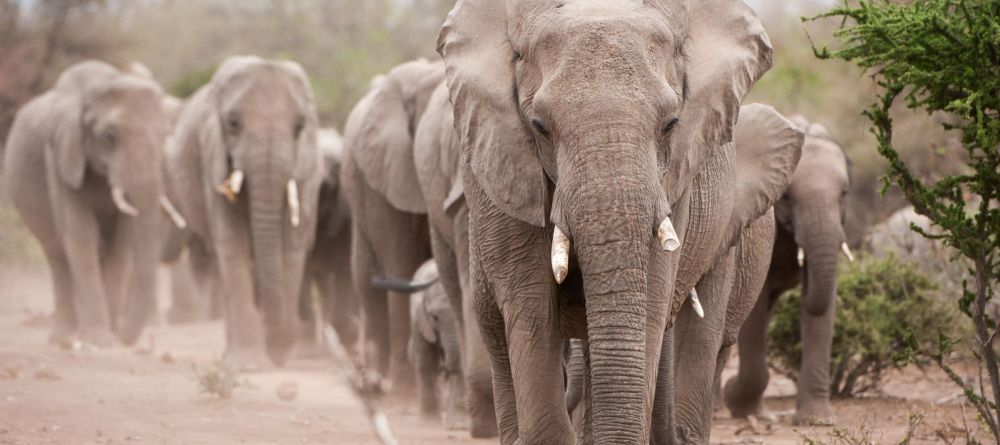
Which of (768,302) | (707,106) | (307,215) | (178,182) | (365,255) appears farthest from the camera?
(178,182)

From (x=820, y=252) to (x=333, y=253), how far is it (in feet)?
21.4

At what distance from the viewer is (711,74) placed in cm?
584

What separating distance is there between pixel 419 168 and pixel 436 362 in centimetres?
147

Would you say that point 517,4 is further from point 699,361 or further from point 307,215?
point 307,215

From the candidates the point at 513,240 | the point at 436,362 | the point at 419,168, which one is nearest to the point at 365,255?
the point at 436,362

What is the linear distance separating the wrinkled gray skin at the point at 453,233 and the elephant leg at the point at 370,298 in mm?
2581

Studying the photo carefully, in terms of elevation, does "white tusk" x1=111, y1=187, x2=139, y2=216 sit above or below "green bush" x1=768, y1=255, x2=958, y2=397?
above

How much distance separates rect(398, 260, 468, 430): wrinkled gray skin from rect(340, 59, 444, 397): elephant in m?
0.39

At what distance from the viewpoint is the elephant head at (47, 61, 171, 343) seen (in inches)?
554

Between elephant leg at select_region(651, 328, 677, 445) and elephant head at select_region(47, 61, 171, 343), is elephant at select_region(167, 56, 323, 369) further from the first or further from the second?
elephant leg at select_region(651, 328, 677, 445)

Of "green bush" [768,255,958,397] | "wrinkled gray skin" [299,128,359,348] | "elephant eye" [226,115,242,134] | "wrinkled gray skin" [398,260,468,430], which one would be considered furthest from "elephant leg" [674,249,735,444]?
"wrinkled gray skin" [299,128,359,348]

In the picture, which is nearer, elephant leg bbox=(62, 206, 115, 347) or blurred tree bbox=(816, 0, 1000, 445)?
blurred tree bbox=(816, 0, 1000, 445)

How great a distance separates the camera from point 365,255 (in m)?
11.8

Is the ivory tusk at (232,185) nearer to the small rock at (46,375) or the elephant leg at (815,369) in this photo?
the small rock at (46,375)
